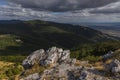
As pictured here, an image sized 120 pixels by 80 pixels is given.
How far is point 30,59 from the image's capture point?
92.2 m

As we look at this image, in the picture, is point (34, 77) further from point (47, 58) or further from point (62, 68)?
point (47, 58)

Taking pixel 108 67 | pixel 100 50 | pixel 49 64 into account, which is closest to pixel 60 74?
pixel 49 64

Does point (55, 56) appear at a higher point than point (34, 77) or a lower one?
higher

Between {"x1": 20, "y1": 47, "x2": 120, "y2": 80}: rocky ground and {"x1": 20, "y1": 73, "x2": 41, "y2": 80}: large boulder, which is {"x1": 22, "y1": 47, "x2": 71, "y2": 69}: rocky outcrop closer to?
{"x1": 20, "y1": 47, "x2": 120, "y2": 80}: rocky ground

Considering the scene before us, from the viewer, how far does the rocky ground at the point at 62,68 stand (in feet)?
242

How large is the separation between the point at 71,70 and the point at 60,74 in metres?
4.43

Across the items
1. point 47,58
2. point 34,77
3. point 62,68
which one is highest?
point 47,58

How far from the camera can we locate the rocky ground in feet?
242

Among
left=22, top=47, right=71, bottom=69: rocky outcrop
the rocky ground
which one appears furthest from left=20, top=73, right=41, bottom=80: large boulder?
left=22, top=47, right=71, bottom=69: rocky outcrop

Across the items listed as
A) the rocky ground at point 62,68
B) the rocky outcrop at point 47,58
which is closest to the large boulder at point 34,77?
the rocky ground at point 62,68

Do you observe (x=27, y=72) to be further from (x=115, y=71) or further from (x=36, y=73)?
(x=115, y=71)

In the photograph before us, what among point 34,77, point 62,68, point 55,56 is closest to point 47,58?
point 55,56

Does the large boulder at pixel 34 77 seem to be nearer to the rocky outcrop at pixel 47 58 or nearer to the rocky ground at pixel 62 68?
the rocky ground at pixel 62 68

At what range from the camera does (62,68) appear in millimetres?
83312
